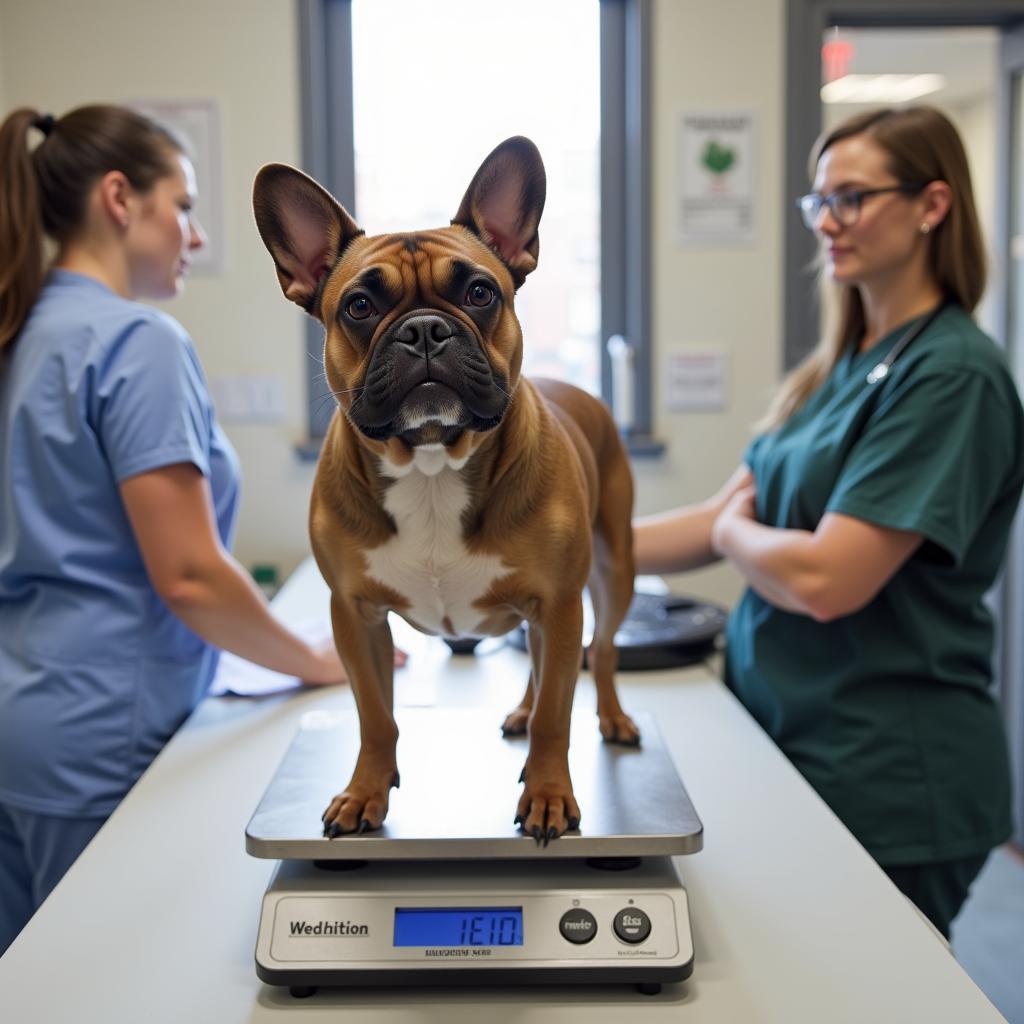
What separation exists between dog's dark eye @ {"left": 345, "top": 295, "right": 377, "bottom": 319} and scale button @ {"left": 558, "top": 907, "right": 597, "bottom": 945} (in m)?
0.45

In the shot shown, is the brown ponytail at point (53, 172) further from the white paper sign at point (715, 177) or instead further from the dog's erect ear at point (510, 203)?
the white paper sign at point (715, 177)

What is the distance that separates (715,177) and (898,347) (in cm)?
135

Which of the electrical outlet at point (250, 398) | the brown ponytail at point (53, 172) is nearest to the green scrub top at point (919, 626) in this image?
the brown ponytail at point (53, 172)

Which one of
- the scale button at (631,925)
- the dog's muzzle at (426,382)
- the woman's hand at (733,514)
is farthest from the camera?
the woman's hand at (733,514)

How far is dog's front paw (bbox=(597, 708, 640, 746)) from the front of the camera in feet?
3.28

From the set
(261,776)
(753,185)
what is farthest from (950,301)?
(753,185)

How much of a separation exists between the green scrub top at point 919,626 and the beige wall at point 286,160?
1.24 metres

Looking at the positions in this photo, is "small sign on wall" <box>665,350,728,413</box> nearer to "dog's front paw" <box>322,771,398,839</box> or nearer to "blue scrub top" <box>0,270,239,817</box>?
"blue scrub top" <box>0,270,239,817</box>

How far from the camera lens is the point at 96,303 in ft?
4.12

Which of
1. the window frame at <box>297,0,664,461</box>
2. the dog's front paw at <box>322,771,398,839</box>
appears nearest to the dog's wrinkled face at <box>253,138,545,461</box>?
the dog's front paw at <box>322,771,398,839</box>

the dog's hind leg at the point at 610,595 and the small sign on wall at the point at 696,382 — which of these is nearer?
the dog's hind leg at the point at 610,595

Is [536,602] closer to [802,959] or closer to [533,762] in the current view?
[533,762]

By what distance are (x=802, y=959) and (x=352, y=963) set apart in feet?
1.08

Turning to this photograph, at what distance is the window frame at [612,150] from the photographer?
8.31 feet
